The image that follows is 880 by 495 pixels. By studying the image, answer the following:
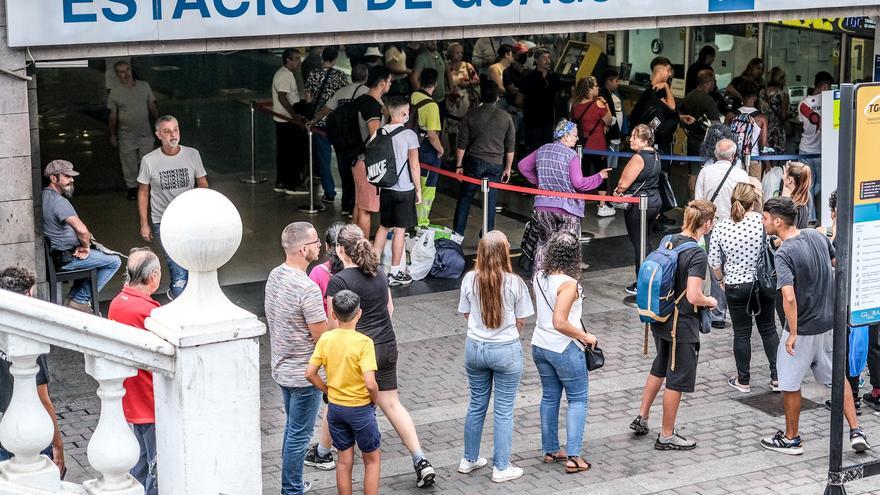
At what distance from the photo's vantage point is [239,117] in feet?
75.9

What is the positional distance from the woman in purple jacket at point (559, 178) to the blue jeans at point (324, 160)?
156 inches

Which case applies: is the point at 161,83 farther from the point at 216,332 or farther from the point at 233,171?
the point at 216,332

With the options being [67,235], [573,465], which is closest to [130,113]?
[67,235]

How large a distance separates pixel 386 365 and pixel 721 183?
4.59m

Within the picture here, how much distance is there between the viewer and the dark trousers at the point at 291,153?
16359mm

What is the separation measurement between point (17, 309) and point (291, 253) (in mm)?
3549

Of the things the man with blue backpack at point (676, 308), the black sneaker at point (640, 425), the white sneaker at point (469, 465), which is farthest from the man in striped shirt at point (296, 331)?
the black sneaker at point (640, 425)

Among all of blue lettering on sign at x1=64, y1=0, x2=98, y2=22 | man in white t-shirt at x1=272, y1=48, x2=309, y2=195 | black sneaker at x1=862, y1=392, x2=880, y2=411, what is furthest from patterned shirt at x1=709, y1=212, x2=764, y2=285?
man in white t-shirt at x1=272, y1=48, x2=309, y2=195

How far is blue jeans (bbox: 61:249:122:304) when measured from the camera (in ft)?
35.2

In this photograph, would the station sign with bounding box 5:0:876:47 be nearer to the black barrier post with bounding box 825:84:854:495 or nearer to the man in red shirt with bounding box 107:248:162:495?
the man in red shirt with bounding box 107:248:162:495

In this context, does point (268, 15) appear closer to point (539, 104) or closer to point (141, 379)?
point (141, 379)

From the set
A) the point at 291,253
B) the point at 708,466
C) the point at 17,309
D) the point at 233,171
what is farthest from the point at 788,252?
the point at 233,171

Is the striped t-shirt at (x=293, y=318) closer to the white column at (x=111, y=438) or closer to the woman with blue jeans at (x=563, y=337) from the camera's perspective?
the woman with blue jeans at (x=563, y=337)

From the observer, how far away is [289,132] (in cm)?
1644
